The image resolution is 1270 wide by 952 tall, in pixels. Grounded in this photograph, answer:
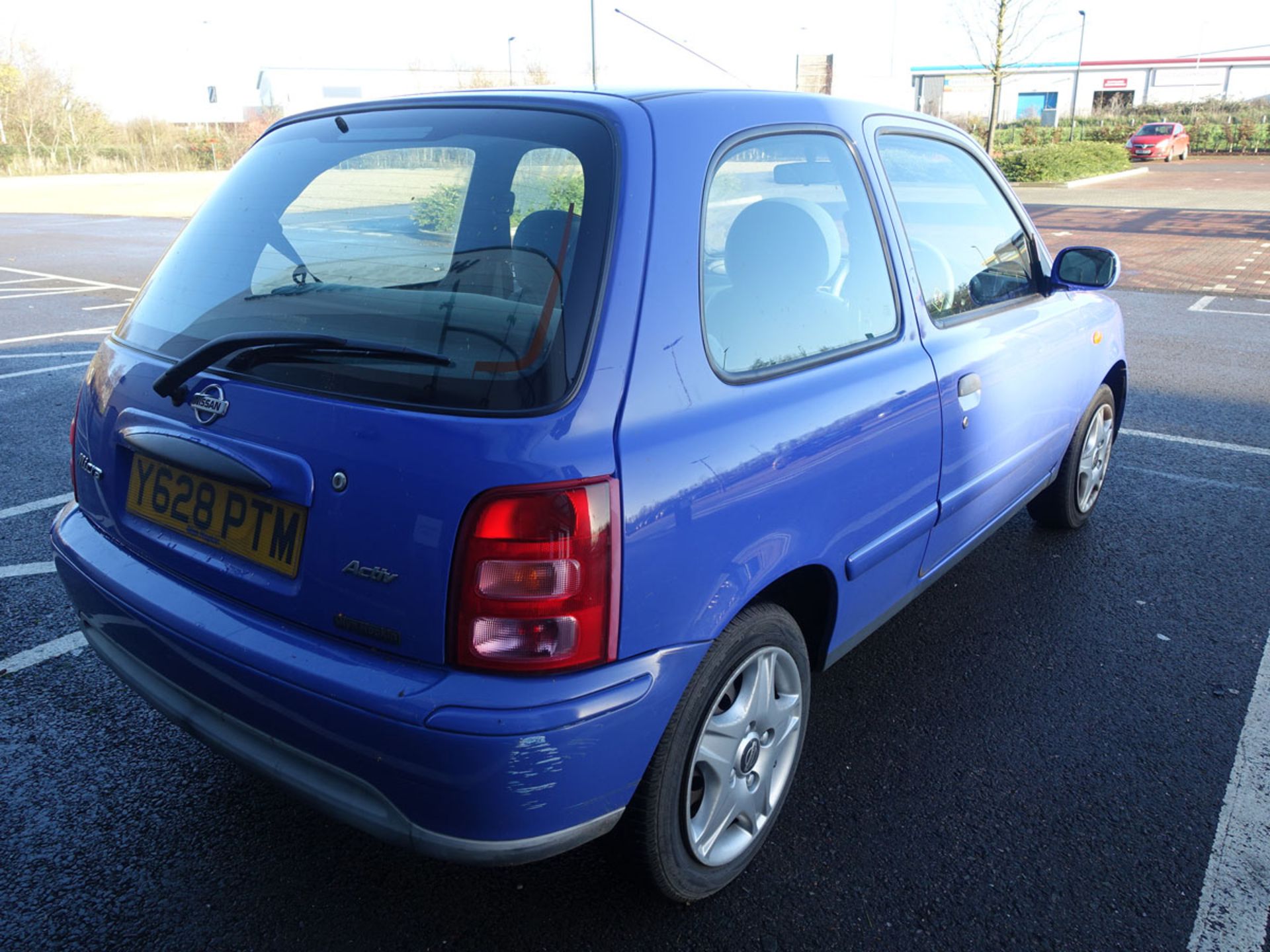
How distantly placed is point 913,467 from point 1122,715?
44.0 inches

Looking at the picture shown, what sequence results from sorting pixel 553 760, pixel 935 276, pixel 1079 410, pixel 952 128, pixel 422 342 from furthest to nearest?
pixel 1079 410 → pixel 952 128 → pixel 935 276 → pixel 422 342 → pixel 553 760

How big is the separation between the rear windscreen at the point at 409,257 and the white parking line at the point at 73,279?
9969mm

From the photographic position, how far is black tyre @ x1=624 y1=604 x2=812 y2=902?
2.00m

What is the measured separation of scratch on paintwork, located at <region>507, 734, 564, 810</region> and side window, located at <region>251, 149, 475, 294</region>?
3.35 feet

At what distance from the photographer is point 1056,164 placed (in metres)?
29.0

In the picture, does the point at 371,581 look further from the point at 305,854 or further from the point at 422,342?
the point at 305,854

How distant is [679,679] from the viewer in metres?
1.93

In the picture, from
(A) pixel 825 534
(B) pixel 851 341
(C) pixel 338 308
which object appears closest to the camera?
(C) pixel 338 308

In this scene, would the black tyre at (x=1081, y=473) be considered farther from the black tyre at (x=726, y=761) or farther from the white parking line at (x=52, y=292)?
the white parking line at (x=52, y=292)

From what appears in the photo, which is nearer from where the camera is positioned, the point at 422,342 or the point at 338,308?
the point at 422,342

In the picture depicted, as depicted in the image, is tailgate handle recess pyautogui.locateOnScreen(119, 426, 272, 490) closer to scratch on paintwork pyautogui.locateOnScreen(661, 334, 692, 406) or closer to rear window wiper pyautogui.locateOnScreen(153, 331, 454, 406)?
rear window wiper pyautogui.locateOnScreen(153, 331, 454, 406)

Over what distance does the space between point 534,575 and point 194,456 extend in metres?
0.82

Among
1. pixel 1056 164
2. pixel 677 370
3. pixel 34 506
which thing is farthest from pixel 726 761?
pixel 1056 164

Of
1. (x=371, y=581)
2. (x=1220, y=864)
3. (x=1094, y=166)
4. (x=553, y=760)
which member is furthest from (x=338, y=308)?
(x=1094, y=166)
